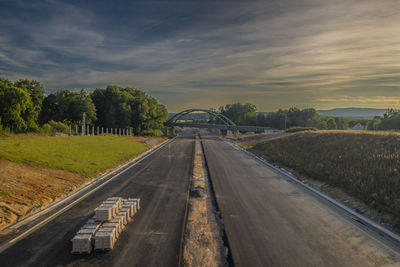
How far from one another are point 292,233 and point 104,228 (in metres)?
7.47

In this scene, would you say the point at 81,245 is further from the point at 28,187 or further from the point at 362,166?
the point at 362,166

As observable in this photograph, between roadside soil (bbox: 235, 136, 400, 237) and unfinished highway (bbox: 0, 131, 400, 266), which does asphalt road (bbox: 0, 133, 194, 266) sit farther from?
roadside soil (bbox: 235, 136, 400, 237)

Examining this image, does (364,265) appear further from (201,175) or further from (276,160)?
(276,160)

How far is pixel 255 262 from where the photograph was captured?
25.8 feet

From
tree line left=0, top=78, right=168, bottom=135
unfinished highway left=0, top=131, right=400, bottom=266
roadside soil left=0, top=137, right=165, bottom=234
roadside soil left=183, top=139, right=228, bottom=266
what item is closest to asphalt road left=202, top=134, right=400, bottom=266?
unfinished highway left=0, top=131, right=400, bottom=266

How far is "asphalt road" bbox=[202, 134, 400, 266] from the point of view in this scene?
8172 millimetres

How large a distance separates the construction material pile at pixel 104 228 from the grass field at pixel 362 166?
12.2 m

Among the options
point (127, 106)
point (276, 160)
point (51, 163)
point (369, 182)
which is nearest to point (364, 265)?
point (369, 182)

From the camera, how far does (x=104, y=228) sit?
358 inches

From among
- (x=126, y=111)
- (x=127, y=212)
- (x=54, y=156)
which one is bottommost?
(x=127, y=212)

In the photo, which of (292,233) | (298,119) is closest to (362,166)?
(292,233)

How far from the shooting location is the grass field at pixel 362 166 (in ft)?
45.8

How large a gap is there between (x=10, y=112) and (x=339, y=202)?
211ft

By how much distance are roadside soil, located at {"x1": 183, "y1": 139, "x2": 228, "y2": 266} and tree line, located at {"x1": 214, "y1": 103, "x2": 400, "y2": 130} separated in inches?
3807
